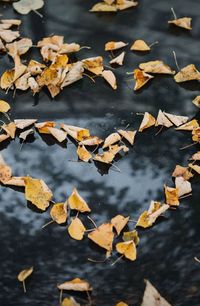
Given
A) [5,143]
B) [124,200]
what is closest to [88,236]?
[124,200]

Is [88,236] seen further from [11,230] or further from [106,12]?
[106,12]

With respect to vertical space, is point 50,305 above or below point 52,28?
below

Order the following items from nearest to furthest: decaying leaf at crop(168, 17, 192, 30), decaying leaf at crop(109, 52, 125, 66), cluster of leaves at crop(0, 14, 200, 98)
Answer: cluster of leaves at crop(0, 14, 200, 98) < decaying leaf at crop(109, 52, 125, 66) < decaying leaf at crop(168, 17, 192, 30)

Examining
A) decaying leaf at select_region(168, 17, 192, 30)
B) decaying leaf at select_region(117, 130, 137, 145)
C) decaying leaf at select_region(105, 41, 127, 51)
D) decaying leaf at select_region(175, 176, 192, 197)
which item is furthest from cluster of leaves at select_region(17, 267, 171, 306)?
decaying leaf at select_region(168, 17, 192, 30)

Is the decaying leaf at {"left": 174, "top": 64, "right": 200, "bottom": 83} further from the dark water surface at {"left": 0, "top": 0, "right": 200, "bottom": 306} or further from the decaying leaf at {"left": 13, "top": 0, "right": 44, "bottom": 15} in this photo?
the decaying leaf at {"left": 13, "top": 0, "right": 44, "bottom": 15}

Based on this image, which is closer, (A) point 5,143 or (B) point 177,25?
(A) point 5,143

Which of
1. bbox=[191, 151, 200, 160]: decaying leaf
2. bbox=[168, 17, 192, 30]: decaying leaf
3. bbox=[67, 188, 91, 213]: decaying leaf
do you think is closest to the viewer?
bbox=[67, 188, 91, 213]: decaying leaf
